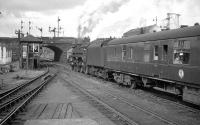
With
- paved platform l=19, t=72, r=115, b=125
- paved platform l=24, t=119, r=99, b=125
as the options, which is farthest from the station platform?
paved platform l=24, t=119, r=99, b=125

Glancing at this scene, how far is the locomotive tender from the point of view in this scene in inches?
430

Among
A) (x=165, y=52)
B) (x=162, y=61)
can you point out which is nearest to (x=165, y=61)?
(x=162, y=61)

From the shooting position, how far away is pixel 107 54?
73.2 ft

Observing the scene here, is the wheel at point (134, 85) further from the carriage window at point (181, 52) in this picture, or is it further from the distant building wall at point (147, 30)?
the carriage window at point (181, 52)

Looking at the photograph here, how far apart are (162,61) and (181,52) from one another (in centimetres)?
155

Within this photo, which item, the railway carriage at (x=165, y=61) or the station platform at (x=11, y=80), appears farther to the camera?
the station platform at (x=11, y=80)

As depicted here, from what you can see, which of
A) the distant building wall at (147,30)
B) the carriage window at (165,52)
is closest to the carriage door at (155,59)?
the carriage window at (165,52)

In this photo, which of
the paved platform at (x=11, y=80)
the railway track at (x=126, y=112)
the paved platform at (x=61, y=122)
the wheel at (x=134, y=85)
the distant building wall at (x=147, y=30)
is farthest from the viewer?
the paved platform at (x=11, y=80)

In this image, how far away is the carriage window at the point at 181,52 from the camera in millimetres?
11273

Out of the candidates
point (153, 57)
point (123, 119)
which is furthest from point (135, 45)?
point (123, 119)

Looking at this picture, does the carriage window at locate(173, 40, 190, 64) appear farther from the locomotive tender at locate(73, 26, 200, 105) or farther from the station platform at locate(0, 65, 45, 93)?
the station platform at locate(0, 65, 45, 93)

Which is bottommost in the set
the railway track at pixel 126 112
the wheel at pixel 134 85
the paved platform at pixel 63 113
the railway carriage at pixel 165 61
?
the paved platform at pixel 63 113

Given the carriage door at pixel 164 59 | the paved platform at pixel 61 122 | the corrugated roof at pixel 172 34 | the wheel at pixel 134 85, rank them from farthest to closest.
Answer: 1. the wheel at pixel 134 85
2. the carriage door at pixel 164 59
3. the corrugated roof at pixel 172 34
4. the paved platform at pixel 61 122

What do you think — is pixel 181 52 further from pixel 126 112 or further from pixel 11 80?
pixel 11 80
